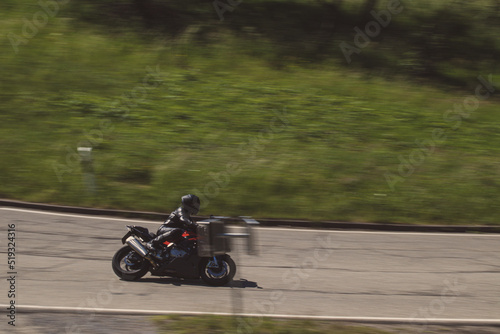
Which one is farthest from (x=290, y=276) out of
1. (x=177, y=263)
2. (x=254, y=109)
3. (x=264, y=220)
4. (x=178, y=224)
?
(x=254, y=109)

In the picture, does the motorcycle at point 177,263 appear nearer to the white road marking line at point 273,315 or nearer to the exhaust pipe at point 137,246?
the exhaust pipe at point 137,246

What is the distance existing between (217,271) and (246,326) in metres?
2.36

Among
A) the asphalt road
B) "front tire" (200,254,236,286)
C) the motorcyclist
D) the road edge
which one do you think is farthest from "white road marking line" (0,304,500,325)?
the road edge

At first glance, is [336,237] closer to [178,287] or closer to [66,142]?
[178,287]

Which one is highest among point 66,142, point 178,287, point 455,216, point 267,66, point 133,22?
point 133,22

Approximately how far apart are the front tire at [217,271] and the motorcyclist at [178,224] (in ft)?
2.08

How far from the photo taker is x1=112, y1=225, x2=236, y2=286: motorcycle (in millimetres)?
9844

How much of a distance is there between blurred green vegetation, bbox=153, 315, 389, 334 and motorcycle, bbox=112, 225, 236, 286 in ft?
6.12

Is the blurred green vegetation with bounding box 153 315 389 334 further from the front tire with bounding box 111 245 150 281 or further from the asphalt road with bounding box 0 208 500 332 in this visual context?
the front tire with bounding box 111 245 150 281

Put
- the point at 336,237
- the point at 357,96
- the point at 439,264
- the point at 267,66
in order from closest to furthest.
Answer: the point at 439,264 → the point at 336,237 → the point at 357,96 → the point at 267,66

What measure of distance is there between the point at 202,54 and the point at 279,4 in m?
5.23

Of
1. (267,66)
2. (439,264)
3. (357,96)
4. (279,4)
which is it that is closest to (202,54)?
(267,66)

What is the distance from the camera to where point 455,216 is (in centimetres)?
1630

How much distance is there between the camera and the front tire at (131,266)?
9.91 meters
